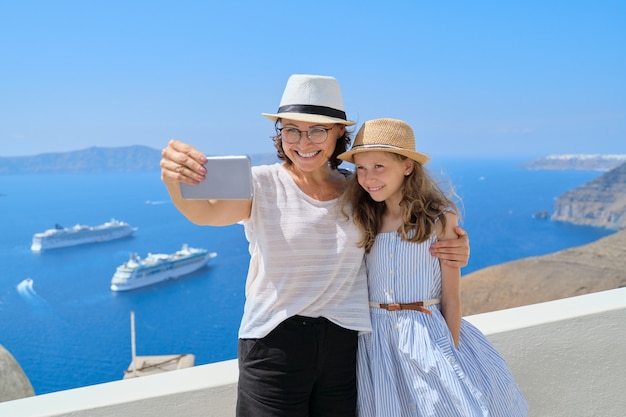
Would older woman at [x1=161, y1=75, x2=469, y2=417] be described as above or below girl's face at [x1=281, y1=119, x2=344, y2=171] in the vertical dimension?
below

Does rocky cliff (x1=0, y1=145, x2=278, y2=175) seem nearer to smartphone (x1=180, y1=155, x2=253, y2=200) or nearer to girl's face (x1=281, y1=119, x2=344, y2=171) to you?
girl's face (x1=281, y1=119, x2=344, y2=171)

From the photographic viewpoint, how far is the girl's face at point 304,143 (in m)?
1.31

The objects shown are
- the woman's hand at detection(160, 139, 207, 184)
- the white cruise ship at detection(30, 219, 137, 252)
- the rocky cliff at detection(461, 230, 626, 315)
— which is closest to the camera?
the woman's hand at detection(160, 139, 207, 184)

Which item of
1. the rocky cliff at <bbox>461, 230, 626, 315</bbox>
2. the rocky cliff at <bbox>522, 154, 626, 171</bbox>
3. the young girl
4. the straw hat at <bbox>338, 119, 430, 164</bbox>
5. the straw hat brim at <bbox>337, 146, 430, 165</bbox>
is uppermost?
the straw hat at <bbox>338, 119, 430, 164</bbox>

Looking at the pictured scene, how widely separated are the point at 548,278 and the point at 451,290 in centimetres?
3054

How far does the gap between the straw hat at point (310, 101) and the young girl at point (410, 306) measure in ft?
0.36

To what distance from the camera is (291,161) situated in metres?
1.40

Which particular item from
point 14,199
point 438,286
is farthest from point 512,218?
point 438,286

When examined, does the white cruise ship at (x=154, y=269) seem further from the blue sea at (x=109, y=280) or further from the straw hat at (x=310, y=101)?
the straw hat at (x=310, y=101)

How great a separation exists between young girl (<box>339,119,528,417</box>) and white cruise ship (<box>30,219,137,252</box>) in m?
51.4

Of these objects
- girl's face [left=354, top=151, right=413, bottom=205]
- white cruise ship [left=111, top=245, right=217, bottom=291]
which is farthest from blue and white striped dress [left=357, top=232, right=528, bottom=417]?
white cruise ship [left=111, top=245, right=217, bottom=291]

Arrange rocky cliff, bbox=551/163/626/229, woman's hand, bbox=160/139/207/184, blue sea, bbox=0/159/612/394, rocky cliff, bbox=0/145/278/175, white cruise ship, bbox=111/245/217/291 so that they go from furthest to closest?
rocky cliff, bbox=0/145/278/175, rocky cliff, bbox=551/163/626/229, white cruise ship, bbox=111/245/217/291, blue sea, bbox=0/159/612/394, woman's hand, bbox=160/139/207/184

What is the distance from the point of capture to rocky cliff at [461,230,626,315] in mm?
26734

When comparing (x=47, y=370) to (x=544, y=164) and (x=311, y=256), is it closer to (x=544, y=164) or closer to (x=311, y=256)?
(x=311, y=256)
